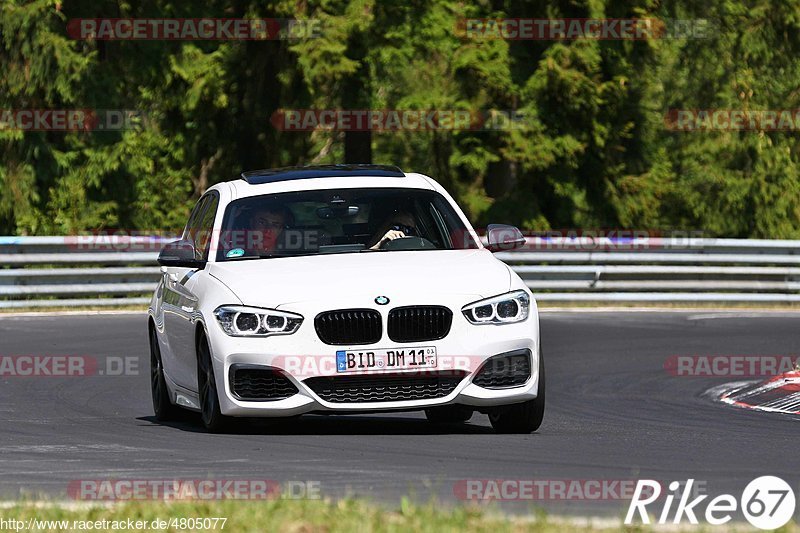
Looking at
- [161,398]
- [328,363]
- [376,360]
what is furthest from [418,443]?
[161,398]

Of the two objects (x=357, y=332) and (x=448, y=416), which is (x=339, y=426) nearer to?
(x=448, y=416)

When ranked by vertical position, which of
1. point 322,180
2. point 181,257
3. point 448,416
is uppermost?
point 322,180

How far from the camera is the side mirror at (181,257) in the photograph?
1091 centimetres

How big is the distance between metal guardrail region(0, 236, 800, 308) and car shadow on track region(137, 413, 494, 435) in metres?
12.1

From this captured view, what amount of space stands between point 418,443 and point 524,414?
0.86 m

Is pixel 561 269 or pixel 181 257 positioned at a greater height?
pixel 181 257

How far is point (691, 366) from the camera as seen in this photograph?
1605cm

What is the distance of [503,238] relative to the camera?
1102 centimetres

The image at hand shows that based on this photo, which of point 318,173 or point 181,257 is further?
point 318,173

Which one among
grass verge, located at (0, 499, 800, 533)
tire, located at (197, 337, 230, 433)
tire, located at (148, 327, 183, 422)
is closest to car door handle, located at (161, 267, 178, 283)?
tire, located at (148, 327, 183, 422)

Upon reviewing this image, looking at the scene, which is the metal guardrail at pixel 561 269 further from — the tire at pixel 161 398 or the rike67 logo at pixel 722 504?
the rike67 logo at pixel 722 504

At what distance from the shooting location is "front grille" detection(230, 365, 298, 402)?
9836mm

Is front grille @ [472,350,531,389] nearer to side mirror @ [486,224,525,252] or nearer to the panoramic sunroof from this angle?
side mirror @ [486,224,525,252]

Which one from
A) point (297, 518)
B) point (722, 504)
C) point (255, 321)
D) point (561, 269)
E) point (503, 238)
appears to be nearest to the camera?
point (297, 518)
